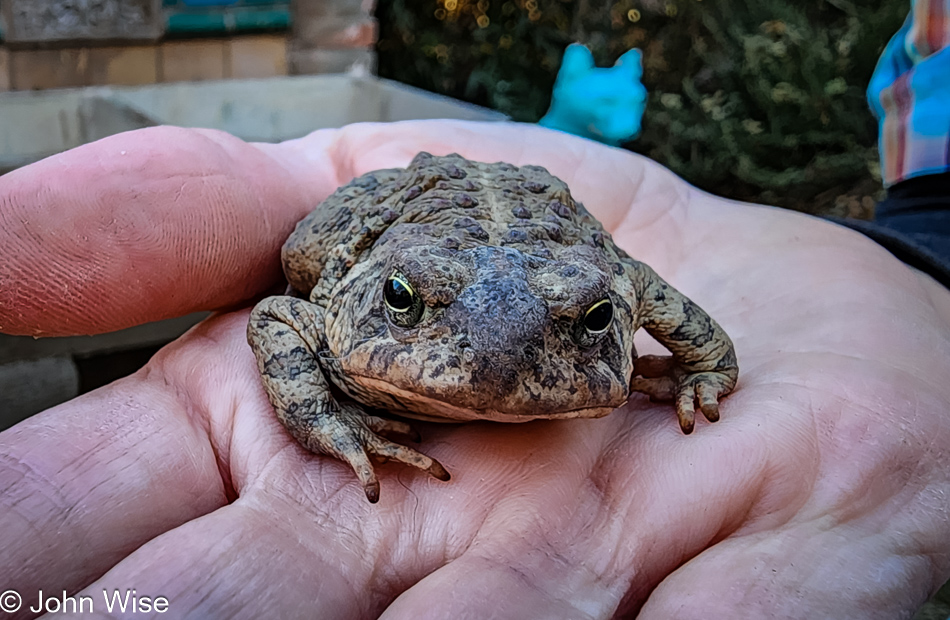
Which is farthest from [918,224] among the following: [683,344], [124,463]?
[124,463]

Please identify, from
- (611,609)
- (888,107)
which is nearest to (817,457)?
(611,609)

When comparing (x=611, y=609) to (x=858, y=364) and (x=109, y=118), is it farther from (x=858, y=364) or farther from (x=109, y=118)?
(x=109, y=118)

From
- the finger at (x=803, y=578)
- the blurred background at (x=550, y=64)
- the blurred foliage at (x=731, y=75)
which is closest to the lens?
the finger at (x=803, y=578)

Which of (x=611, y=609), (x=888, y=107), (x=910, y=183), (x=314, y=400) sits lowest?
(x=611, y=609)

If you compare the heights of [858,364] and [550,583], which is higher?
[858,364]

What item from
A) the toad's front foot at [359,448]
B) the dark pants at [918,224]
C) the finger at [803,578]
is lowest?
the toad's front foot at [359,448]

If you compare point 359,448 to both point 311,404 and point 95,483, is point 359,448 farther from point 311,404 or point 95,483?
point 95,483

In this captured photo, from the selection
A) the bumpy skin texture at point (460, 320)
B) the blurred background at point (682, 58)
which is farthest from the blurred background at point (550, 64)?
the bumpy skin texture at point (460, 320)

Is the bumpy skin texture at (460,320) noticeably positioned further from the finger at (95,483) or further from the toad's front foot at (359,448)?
the finger at (95,483)
